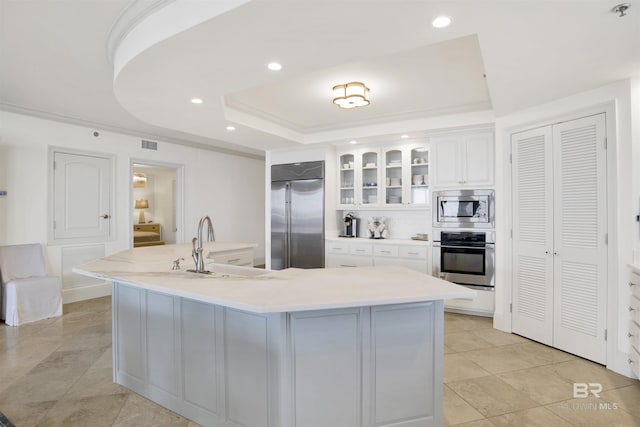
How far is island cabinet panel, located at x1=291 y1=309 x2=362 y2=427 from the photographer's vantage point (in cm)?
175

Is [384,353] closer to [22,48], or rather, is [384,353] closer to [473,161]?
[473,161]

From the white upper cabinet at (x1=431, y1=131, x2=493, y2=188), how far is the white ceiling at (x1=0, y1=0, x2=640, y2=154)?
37 cm

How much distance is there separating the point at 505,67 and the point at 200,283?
8.25 ft

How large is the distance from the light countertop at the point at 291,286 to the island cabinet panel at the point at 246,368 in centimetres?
19

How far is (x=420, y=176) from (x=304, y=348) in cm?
365

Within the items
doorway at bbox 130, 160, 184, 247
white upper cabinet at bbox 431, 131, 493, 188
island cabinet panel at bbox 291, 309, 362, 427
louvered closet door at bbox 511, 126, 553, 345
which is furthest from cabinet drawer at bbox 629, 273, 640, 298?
doorway at bbox 130, 160, 184, 247

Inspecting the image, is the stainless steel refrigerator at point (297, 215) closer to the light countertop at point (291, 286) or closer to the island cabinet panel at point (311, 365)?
the light countertop at point (291, 286)

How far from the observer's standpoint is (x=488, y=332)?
12.2ft

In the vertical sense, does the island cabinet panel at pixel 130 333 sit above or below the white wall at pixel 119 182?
below

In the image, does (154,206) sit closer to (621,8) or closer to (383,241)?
(383,241)

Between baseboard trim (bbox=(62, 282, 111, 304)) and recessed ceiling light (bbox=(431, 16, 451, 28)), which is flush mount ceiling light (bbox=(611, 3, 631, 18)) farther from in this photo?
baseboard trim (bbox=(62, 282, 111, 304))

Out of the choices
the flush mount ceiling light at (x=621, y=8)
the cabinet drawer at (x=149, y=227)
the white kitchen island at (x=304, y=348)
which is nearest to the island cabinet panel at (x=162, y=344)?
the white kitchen island at (x=304, y=348)

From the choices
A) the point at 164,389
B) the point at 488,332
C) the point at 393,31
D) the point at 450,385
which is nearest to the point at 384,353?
the point at 450,385

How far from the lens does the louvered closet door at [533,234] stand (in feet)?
10.9
